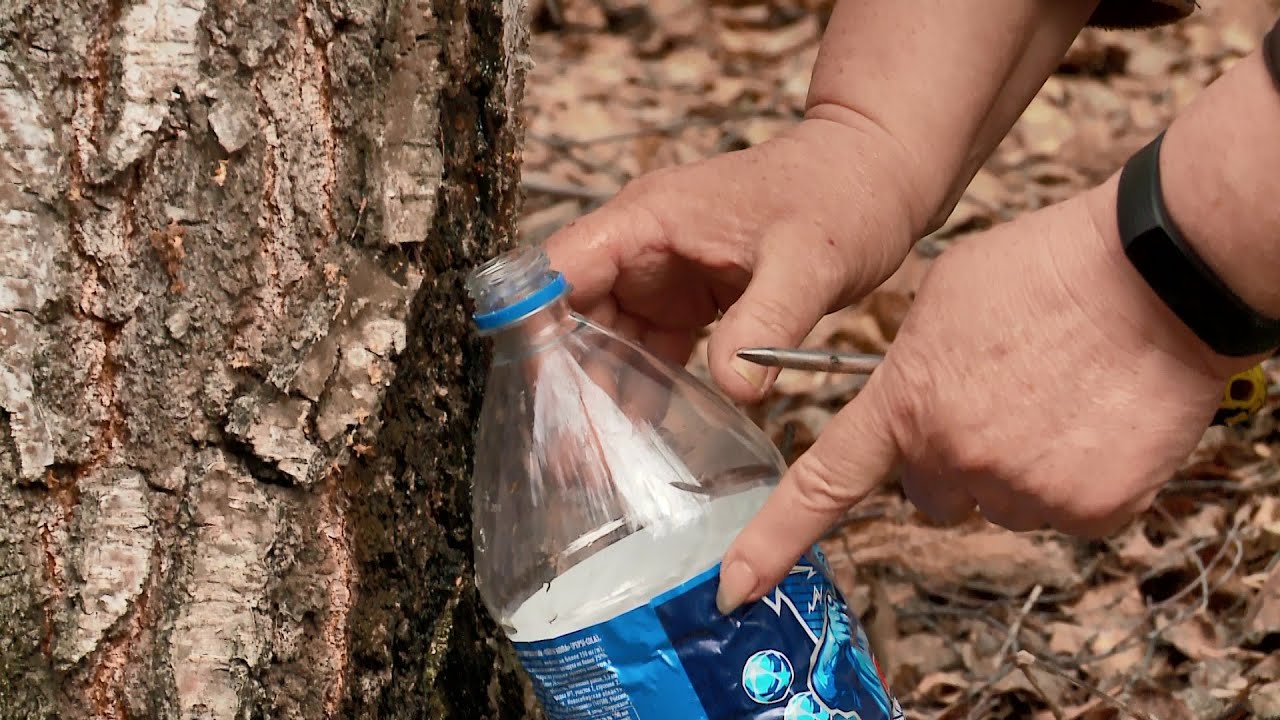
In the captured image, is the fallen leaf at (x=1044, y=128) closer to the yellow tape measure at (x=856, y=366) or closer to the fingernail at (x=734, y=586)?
the yellow tape measure at (x=856, y=366)

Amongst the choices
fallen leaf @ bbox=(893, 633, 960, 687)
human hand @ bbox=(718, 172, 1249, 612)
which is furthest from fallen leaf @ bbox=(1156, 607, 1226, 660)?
human hand @ bbox=(718, 172, 1249, 612)

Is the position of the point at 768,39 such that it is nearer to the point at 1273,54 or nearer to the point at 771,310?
the point at 771,310

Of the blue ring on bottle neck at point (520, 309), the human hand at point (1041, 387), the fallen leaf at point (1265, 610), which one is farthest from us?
the fallen leaf at point (1265, 610)

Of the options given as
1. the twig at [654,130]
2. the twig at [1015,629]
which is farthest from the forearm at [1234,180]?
the twig at [654,130]

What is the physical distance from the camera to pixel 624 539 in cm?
123

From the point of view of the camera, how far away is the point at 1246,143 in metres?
0.90

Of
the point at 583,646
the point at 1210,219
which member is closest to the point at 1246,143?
the point at 1210,219

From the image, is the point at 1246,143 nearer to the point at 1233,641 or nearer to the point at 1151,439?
the point at 1151,439

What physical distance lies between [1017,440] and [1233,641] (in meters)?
1.29

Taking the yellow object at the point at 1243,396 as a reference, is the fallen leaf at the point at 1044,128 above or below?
below

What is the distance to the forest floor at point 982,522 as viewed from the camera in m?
1.98

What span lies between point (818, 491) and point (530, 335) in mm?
398

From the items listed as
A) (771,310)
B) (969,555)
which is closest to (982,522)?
(969,555)

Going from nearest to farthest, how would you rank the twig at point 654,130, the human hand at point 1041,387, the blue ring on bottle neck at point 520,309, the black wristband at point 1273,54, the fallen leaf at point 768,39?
the black wristband at point 1273,54
the human hand at point 1041,387
the blue ring on bottle neck at point 520,309
the twig at point 654,130
the fallen leaf at point 768,39
